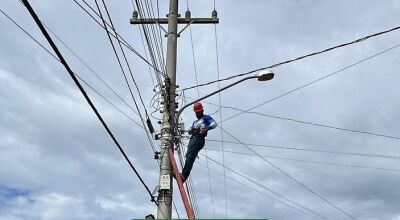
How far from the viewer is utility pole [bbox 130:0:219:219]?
8.48 meters

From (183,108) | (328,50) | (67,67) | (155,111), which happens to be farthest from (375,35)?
(67,67)

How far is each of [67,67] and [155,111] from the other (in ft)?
13.8

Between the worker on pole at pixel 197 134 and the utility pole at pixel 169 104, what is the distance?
0.35 m

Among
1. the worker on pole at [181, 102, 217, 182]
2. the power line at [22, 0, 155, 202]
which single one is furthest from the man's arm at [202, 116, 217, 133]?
the power line at [22, 0, 155, 202]

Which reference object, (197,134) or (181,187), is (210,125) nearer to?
(197,134)

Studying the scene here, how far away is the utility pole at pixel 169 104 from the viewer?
8477mm

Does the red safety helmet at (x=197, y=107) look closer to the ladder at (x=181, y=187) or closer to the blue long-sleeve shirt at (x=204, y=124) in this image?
the blue long-sleeve shirt at (x=204, y=124)

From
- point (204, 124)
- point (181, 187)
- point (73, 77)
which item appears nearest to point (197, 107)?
point (204, 124)

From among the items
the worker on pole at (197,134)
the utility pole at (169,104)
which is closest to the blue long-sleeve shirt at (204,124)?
the worker on pole at (197,134)

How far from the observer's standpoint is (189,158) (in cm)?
893

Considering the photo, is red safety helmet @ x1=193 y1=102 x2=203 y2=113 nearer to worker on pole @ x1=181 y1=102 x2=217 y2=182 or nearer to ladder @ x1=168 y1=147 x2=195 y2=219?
worker on pole @ x1=181 y1=102 x2=217 y2=182

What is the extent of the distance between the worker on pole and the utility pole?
0.35 meters

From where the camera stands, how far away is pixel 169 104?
31.4 feet

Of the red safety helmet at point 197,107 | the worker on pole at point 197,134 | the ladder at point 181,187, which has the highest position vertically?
the red safety helmet at point 197,107
